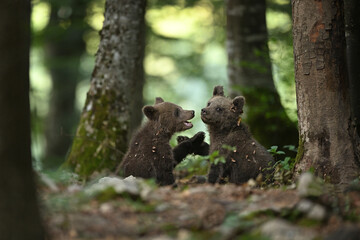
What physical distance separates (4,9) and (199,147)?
5870mm

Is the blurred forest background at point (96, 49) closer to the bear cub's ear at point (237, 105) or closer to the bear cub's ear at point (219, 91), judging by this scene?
the bear cub's ear at point (219, 91)

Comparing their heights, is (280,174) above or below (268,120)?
below

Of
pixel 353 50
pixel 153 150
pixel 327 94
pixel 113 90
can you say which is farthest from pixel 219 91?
pixel 327 94

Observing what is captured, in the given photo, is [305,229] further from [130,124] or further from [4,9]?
[130,124]

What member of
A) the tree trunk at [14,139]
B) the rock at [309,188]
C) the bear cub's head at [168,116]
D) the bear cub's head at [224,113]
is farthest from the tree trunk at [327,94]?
the tree trunk at [14,139]

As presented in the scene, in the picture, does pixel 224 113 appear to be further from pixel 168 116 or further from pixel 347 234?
pixel 347 234

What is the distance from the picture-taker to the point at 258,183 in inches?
287

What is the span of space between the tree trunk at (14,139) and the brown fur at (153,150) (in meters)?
4.06

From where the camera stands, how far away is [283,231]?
4.37m

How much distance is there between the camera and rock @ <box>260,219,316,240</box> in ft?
14.1

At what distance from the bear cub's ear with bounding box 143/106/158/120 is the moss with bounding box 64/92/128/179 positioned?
117 centimetres

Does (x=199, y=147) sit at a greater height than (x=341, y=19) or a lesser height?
lesser

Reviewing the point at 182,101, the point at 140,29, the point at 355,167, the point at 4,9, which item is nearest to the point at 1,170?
the point at 4,9

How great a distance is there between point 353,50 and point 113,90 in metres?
4.73
